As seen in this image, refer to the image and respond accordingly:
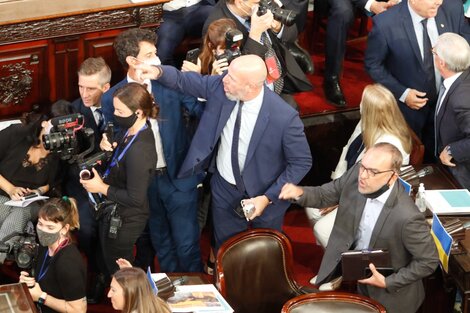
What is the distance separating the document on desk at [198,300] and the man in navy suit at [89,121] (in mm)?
1032

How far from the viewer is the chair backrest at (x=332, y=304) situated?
4797 millimetres

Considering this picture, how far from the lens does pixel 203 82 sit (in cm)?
543

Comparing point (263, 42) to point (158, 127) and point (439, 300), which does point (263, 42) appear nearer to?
point (158, 127)

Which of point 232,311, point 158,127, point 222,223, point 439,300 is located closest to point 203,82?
point 158,127

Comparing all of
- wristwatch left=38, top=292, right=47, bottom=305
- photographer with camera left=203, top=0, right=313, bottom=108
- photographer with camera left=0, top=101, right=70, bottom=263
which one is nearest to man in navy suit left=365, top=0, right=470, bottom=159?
photographer with camera left=203, top=0, right=313, bottom=108

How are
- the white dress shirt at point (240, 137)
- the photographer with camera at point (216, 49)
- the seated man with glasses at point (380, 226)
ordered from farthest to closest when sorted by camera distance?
1. the photographer with camera at point (216, 49)
2. the white dress shirt at point (240, 137)
3. the seated man with glasses at point (380, 226)

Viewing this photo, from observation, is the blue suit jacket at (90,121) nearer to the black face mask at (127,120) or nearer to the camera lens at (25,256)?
the black face mask at (127,120)

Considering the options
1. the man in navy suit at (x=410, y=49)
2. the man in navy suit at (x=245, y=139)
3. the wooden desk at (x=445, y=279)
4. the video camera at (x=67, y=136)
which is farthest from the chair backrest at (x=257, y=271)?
the man in navy suit at (x=410, y=49)

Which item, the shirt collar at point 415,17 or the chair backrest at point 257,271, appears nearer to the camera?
the chair backrest at point 257,271

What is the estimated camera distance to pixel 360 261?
198 inches

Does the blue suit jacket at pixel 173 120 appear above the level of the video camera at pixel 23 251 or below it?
above

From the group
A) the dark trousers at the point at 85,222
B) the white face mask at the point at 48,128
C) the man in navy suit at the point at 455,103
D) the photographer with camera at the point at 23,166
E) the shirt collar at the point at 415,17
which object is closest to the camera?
the white face mask at the point at 48,128

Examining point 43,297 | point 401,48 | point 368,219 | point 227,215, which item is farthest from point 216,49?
point 43,297

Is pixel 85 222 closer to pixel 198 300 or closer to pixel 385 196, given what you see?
pixel 198 300
